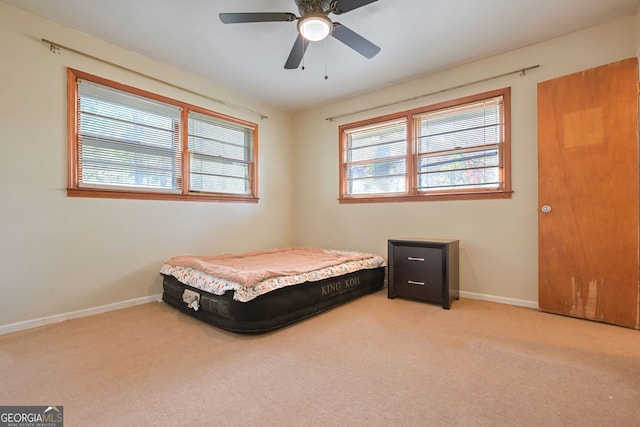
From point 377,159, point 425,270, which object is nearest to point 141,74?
point 377,159

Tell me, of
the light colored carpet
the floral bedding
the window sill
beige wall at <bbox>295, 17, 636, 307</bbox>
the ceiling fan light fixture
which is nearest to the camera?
the light colored carpet

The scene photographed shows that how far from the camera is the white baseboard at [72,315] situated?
228cm

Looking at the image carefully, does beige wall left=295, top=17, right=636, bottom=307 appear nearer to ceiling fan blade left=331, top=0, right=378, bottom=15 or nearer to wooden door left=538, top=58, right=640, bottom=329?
wooden door left=538, top=58, right=640, bottom=329

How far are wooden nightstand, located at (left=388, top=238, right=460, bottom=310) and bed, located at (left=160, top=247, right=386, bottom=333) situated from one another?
0.35 m

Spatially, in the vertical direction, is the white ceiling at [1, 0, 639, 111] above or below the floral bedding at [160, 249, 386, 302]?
above

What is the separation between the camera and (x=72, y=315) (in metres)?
2.57

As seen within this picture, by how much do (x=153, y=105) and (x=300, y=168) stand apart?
7.25 feet

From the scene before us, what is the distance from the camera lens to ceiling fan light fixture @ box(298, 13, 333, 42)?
202 centimetres

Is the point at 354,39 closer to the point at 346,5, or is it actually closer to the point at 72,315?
the point at 346,5

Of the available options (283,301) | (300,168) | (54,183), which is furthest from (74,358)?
(300,168)

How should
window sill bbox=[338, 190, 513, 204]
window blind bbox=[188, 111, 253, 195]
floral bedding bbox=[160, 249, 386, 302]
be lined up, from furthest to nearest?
window blind bbox=[188, 111, 253, 195]
window sill bbox=[338, 190, 513, 204]
floral bedding bbox=[160, 249, 386, 302]

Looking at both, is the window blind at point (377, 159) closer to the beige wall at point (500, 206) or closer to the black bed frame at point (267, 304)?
the beige wall at point (500, 206)

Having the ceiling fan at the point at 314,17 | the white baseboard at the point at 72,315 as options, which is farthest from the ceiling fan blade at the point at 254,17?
the white baseboard at the point at 72,315

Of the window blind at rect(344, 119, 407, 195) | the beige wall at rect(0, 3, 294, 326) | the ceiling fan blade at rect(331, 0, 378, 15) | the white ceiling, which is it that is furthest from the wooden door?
the beige wall at rect(0, 3, 294, 326)
